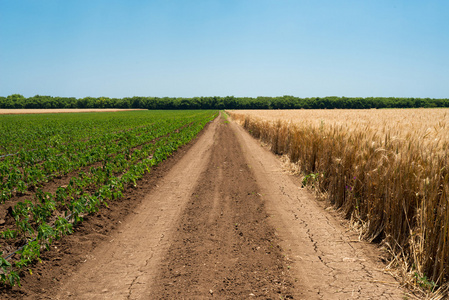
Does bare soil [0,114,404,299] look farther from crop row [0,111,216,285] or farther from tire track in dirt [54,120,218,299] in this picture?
crop row [0,111,216,285]

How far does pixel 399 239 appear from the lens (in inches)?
179

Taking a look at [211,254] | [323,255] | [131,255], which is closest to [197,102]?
[131,255]

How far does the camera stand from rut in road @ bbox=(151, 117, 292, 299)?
3783 mm

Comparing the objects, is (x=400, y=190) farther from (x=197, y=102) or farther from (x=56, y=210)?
(x=197, y=102)

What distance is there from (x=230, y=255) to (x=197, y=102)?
14325 cm

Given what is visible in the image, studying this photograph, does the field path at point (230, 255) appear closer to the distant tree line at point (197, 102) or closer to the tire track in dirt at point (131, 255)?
the tire track in dirt at point (131, 255)

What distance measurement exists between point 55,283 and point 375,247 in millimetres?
5541

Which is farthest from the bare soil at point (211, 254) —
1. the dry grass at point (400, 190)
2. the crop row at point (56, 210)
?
the dry grass at point (400, 190)

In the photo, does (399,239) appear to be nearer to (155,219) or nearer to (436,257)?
(436,257)

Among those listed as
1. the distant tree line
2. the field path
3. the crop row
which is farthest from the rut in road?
the distant tree line

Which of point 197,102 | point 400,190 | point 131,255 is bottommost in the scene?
point 131,255

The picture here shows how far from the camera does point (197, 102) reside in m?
144

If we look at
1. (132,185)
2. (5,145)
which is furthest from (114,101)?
(132,185)

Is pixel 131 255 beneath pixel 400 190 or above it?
beneath
